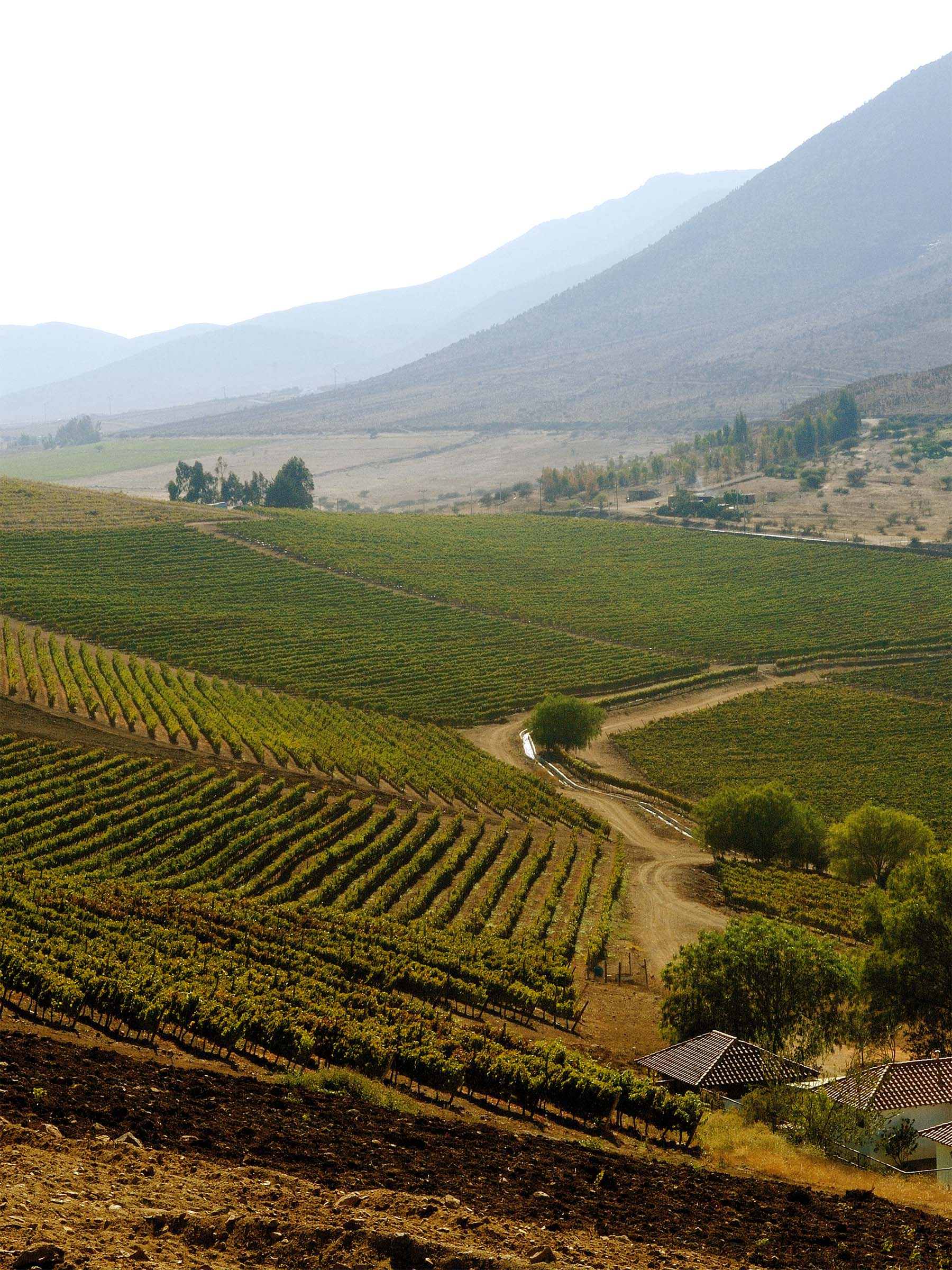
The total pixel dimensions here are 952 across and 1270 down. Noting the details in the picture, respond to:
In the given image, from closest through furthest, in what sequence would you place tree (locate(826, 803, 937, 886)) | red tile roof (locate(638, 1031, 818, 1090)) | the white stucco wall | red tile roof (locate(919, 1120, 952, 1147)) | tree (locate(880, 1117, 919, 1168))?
red tile roof (locate(919, 1120, 952, 1147)) → tree (locate(880, 1117, 919, 1168)) → the white stucco wall → red tile roof (locate(638, 1031, 818, 1090)) → tree (locate(826, 803, 937, 886))

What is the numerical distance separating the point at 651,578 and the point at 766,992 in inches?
4167

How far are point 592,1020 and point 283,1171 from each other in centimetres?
2222

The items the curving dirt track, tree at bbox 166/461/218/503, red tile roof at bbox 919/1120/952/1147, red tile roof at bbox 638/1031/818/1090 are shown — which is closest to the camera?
red tile roof at bbox 919/1120/952/1147

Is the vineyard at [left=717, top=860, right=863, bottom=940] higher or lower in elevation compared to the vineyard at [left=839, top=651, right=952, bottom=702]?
lower

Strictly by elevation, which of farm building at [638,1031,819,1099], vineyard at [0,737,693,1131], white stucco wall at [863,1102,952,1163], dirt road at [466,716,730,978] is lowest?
dirt road at [466,716,730,978]

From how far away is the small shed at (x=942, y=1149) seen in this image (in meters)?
26.6

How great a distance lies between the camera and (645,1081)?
2856 centimetres

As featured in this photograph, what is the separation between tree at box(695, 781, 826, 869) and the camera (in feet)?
206

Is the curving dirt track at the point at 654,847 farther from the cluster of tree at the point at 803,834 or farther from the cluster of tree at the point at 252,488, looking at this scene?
the cluster of tree at the point at 252,488

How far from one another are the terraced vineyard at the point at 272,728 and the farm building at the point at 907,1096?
35644mm

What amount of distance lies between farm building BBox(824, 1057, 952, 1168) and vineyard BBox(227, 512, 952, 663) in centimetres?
8081

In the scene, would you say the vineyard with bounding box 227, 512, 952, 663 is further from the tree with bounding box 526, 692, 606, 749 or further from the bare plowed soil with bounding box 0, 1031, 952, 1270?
the bare plowed soil with bounding box 0, 1031, 952, 1270

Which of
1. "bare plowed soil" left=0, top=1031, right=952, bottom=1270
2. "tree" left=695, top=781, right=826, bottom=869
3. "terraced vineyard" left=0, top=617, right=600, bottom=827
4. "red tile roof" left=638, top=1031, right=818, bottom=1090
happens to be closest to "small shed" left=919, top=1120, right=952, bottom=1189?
"red tile roof" left=638, top=1031, right=818, bottom=1090

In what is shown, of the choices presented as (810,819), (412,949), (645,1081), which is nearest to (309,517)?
(810,819)
